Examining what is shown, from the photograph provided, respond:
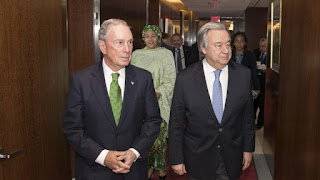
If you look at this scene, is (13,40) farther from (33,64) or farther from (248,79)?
(248,79)

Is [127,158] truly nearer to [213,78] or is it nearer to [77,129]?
[77,129]

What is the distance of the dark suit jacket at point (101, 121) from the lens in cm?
230

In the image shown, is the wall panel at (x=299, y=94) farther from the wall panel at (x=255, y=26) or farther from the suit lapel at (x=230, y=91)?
the wall panel at (x=255, y=26)

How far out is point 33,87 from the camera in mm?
2764

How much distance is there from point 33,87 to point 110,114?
734mm

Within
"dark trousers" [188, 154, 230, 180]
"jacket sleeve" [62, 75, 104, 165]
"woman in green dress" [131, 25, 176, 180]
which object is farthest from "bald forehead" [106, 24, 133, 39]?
"woman in green dress" [131, 25, 176, 180]

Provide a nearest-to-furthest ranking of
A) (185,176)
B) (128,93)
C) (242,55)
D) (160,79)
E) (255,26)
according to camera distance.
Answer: (128,93) < (160,79) < (185,176) < (242,55) < (255,26)

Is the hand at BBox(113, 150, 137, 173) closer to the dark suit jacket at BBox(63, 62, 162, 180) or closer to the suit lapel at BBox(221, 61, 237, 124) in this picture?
the dark suit jacket at BBox(63, 62, 162, 180)

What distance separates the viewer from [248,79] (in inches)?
108

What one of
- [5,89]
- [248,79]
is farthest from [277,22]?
[5,89]

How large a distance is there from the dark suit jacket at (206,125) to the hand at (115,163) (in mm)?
535

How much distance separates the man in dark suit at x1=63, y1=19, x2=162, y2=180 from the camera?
2285 millimetres

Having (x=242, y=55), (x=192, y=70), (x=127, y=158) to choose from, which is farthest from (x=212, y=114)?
(x=242, y=55)

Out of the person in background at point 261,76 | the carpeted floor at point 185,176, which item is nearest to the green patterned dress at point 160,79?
the carpeted floor at point 185,176
